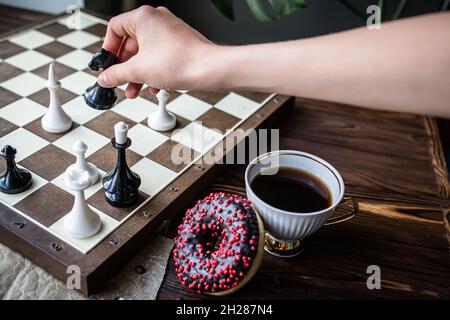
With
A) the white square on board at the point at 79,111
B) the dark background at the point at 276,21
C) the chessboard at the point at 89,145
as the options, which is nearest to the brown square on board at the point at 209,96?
the chessboard at the point at 89,145

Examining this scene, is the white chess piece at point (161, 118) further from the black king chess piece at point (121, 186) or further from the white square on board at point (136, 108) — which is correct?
the black king chess piece at point (121, 186)

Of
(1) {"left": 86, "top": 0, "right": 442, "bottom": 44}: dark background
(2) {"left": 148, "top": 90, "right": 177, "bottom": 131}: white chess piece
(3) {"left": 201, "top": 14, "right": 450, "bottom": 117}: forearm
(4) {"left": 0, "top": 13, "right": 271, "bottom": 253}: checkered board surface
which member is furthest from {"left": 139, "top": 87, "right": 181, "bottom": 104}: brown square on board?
(1) {"left": 86, "top": 0, "right": 442, "bottom": 44}: dark background

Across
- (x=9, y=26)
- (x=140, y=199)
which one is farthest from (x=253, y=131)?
(x=9, y=26)

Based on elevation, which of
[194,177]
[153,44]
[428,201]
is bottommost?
[428,201]

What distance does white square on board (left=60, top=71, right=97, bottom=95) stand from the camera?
133 cm

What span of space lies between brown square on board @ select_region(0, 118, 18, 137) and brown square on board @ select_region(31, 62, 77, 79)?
9.3 inches

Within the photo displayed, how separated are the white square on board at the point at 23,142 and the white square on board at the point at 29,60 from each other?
321 millimetres

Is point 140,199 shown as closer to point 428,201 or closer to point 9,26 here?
point 428,201

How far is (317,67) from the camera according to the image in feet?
2.44

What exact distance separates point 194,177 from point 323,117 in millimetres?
526

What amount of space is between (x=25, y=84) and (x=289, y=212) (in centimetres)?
85

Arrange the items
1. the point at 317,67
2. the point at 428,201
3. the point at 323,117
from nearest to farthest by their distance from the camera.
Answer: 1. the point at 317,67
2. the point at 428,201
3. the point at 323,117

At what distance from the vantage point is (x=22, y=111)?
1209mm

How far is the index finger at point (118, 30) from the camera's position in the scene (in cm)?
99
